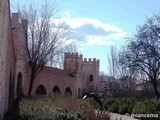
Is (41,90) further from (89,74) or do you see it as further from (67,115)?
(67,115)

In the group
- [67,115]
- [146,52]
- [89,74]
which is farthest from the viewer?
[89,74]


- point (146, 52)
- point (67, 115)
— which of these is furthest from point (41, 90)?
point (67, 115)

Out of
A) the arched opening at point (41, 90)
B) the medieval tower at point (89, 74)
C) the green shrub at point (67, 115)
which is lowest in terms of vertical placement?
the green shrub at point (67, 115)

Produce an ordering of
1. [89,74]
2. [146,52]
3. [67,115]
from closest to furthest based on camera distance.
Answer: [67,115] → [146,52] → [89,74]

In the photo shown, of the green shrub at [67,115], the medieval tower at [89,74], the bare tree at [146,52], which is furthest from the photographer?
the medieval tower at [89,74]

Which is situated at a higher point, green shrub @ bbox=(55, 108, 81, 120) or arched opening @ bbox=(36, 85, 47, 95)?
arched opening @ bbox=(36, 85, 47, 95)

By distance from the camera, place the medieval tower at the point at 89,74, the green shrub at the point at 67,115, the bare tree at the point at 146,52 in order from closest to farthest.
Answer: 1. the green shrub at the point at 67,115
2. the bare tree at the point at 146,52
3. the medieval tower at the point at 89,74

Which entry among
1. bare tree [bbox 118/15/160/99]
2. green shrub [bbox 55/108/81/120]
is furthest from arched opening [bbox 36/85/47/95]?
green shrub [bbox 55/108/81/120]

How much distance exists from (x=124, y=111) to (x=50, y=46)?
40.5 feet

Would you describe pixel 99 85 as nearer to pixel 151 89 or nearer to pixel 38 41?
pixel 151 89

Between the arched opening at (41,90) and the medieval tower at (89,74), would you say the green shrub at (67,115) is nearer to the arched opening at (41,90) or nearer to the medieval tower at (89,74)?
the arched opening at (41,90)

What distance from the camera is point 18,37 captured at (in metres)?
32.0

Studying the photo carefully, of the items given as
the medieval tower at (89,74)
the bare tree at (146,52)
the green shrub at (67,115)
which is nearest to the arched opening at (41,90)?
the bare tree at (146,52)

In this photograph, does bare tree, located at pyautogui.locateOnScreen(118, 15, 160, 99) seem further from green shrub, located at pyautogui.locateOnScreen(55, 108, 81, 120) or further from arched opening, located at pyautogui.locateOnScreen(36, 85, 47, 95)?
green shrub, located at pyautogui.locateOnScreen(55, 108, 81, 120)
